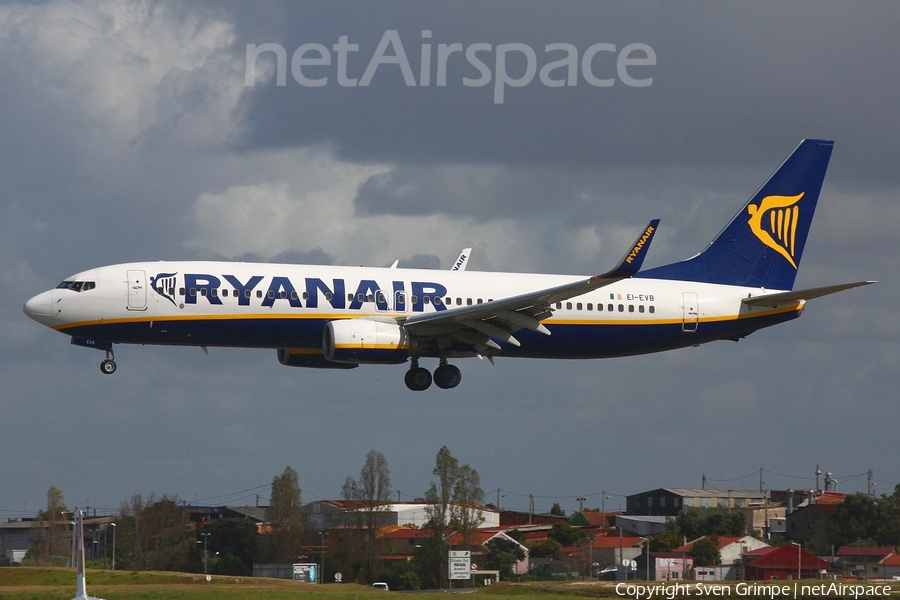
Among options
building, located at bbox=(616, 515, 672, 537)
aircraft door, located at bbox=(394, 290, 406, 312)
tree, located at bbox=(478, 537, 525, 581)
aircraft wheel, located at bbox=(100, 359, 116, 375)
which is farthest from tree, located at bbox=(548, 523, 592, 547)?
aircraft wheel, located at bbox=(100, 359, 116, 375)

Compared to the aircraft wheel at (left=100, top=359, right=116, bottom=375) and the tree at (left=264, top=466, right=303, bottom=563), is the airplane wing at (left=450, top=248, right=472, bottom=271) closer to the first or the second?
the aircraft wheel at (left=100, top=359, right=116, bottom=375)

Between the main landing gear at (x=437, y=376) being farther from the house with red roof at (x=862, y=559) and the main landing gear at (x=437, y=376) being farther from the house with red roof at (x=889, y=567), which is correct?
the house with red roof at (x=889, y=567)

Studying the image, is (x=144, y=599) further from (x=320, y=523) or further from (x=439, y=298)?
(x=320, y=523)

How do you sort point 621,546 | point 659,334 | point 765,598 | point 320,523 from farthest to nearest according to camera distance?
point 320,523 → point 621,546 → point 659,334 → point 765,598

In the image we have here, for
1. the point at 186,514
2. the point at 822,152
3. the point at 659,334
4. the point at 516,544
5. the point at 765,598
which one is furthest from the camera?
the point at 186,514

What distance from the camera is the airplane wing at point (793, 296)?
2035 inches

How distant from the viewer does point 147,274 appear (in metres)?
49.9

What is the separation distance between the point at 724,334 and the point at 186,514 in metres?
67.5

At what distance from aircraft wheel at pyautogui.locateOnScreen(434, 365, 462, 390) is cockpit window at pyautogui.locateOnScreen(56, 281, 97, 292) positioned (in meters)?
14.3

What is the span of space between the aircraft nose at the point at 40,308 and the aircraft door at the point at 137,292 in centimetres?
328

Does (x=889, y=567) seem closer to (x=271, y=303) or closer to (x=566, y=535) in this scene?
(x=566, y=535)

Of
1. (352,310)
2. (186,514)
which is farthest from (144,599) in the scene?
(186,514)

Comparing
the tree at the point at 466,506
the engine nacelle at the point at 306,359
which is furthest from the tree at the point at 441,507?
the engine nacelle at the point at 306,359

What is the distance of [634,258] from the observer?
148ft
